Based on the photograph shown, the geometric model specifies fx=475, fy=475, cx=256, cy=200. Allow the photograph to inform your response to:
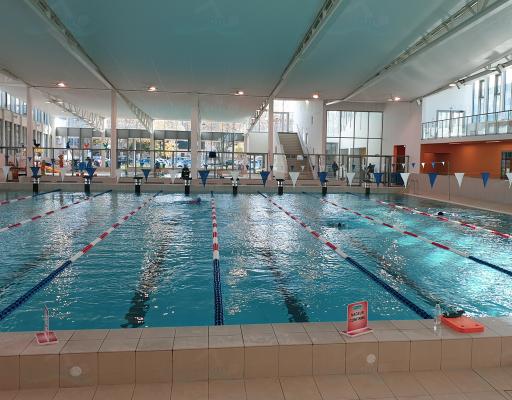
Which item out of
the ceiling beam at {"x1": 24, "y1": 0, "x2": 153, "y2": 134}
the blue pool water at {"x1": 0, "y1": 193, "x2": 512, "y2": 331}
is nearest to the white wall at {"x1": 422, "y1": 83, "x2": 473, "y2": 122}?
the blue pool water at {"x1": 0, "y1": 193, "x2": 512, "y2": 331}

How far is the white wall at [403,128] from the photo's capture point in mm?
Answer: 21811

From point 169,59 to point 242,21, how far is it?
4.11 metres

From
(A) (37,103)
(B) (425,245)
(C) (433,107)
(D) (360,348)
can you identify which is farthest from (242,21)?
(A) (37,103)

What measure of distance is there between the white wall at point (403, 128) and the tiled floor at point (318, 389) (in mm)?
20051

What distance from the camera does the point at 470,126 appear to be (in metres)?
18.8

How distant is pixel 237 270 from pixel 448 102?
65.9 ft

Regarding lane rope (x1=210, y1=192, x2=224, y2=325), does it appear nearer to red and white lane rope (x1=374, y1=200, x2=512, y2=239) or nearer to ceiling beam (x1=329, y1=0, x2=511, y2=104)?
red and white lane rope (x1=374, y1=200, x2=512, y2=239)

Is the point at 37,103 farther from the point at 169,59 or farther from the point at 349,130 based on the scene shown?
the point at 349,130

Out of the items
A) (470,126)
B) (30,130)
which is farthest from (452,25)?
(30,130)

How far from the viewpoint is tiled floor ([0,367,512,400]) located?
8.70 feet

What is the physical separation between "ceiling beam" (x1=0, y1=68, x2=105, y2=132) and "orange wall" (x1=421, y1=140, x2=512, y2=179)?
680 inches

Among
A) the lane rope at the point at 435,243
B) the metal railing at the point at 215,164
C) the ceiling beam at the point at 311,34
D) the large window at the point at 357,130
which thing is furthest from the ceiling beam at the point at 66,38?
the large window at the point at 357,130

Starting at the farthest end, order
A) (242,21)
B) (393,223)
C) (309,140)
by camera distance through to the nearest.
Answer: (309,140), (242,21), (393,223)

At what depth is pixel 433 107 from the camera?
22.6 meters
